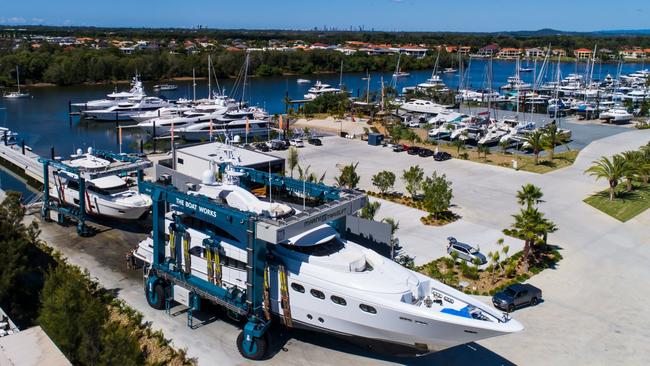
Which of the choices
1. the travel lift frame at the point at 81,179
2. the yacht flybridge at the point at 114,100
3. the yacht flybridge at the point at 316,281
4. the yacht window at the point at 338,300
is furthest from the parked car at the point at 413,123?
the yacht window at the point at 338,300

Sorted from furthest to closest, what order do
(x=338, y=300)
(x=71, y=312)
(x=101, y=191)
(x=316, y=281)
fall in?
1. (x=101, y=191)
2. (x=316, y=281)
3. (x=338, y=300)
4. (x=71, y=312)

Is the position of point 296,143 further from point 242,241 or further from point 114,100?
point 114,100

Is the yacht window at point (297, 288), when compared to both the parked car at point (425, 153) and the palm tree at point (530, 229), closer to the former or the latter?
the palm tree at point (530, 229)

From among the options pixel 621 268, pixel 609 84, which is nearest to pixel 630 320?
pixel 621 268

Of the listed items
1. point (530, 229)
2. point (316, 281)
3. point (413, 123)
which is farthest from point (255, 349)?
point (413, 123)

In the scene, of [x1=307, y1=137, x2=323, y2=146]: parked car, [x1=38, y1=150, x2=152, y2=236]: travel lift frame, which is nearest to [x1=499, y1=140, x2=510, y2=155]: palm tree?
[x1=307, y1=137, x2=323, y2=146]: parked car

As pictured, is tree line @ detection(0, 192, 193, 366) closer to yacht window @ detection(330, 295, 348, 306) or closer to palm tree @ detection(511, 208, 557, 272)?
yacht window @ detection(330, 295, 348, 306)
